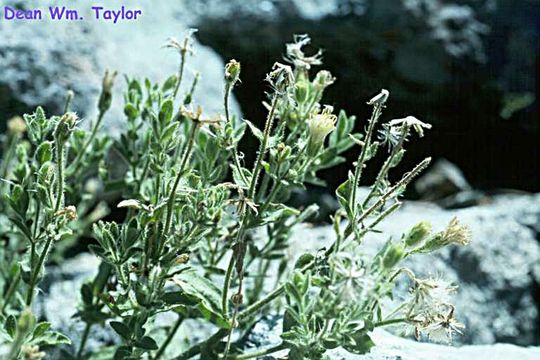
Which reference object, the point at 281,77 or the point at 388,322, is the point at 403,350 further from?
the point at 281,77

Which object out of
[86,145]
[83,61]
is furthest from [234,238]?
[83,61]

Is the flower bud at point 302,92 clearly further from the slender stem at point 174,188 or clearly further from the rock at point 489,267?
the rock at point 489,267

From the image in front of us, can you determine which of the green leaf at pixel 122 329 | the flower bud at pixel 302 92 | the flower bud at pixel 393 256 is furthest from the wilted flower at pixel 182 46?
the flower bud at pixel 393 256

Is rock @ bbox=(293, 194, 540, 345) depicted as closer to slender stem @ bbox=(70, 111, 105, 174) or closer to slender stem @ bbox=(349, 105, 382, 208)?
slender stem @ bbox=(70, 111, 105, 174)

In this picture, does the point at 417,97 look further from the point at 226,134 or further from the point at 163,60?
the point at 226,134

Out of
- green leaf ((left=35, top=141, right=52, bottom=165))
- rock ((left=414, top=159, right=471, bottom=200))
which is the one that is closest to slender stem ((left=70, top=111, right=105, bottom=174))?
green leaf ((left=35, top=141, right=52, bottom=165))

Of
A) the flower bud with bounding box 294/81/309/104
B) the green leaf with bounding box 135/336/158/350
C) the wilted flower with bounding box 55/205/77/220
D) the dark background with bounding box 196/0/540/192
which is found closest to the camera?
the wilted flower with bounding box 55/205/77/220

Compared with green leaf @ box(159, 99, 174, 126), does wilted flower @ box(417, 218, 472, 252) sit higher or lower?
lower

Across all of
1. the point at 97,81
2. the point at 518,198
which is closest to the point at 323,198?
the point at 518,198
